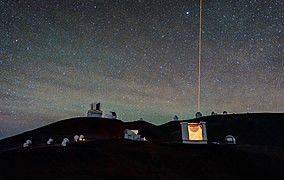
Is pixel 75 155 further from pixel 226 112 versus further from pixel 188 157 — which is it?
pixel 226 112

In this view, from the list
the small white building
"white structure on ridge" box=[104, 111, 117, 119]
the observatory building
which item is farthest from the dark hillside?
the observatory building

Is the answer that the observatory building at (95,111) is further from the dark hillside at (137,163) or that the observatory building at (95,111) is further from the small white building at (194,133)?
the small white building at (194,133)

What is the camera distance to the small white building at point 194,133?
25.2m

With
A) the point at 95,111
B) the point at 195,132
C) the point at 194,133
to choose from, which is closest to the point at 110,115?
the point at 95,111

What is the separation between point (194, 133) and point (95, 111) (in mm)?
31285

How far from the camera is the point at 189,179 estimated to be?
53.0 ft

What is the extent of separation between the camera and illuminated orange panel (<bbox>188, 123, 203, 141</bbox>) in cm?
2514

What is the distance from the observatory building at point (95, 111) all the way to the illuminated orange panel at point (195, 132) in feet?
100

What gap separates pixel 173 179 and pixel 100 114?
127ft

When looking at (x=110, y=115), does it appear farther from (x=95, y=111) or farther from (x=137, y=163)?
(x=137, y=163)

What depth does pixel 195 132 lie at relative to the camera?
25641 mm

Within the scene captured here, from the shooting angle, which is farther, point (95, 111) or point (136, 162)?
point (95, 111)

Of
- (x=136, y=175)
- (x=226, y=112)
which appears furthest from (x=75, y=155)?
(x=226, y=112)

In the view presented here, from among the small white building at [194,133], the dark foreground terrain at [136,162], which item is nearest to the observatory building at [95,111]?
the dark foreground terrain at [136,162]
